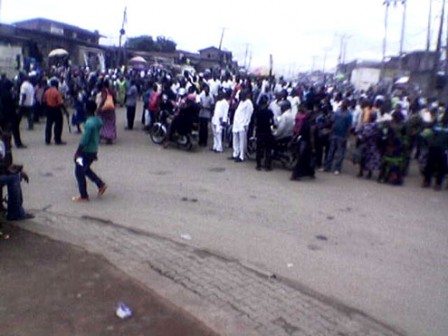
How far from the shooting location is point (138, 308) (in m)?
Result: 4.48

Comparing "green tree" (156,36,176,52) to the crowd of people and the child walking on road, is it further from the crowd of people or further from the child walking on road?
the child walking on road

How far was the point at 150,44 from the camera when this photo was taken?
65.3m

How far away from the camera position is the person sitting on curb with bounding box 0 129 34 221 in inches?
258

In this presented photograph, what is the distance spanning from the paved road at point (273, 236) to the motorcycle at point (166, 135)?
2023 mm

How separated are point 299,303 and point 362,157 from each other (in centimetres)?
698

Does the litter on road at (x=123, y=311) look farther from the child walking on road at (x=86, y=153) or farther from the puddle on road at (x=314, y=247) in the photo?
the child walking on road at (x=86, y=153)

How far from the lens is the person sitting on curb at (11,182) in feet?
21.5

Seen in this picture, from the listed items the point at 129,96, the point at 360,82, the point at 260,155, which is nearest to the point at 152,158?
the point at 260,155

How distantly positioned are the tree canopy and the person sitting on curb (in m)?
59.8

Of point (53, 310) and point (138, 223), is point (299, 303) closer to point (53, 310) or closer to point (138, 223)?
point (53, 310)

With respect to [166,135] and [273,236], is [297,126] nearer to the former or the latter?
[166,135]

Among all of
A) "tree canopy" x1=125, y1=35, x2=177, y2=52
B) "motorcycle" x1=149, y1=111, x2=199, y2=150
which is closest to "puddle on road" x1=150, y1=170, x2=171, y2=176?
"motorcycle" x1=149, y1=111, x2=199, y2=150

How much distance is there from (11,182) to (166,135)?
7.31 meters

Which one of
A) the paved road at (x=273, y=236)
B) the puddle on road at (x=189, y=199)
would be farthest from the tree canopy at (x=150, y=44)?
the puddle on road at (x=189, y=199)
